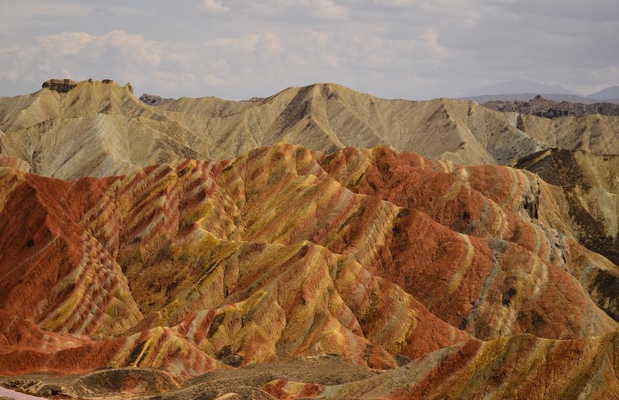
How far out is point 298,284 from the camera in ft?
300

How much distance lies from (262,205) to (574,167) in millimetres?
106557

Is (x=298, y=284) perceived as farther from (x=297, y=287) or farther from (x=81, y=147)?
(x=81, y=147)

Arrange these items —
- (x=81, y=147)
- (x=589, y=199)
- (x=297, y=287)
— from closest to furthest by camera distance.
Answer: (x=297, y=287), (x=589, y=199), (x=81, y=147)

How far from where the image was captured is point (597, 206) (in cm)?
16412

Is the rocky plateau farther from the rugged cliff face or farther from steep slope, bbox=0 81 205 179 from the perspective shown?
steep slope, bbox=0 81 205 179

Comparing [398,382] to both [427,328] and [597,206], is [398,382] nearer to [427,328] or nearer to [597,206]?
[427,328]

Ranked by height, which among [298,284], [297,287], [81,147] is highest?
[298,284]

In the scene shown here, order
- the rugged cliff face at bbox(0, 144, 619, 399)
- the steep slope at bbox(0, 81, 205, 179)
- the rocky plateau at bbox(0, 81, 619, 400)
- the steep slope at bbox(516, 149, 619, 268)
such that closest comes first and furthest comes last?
the rocky plateau at bbox(0, 81, 619, 400) < the rugged cliff face at bbox(0, 144, 619, 399) < the steep slope at bbox(516, 149, 619, 268) < the steep slope at bbox(0, 81, 205, 179)

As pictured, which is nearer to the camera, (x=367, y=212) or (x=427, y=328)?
(x=427, y=328)

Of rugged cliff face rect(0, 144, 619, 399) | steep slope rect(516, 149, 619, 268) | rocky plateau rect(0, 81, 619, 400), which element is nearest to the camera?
rocky plateau rect(0, 81, 619, 400)

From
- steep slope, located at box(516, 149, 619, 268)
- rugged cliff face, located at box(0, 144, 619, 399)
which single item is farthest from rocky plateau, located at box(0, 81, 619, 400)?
steep slope, located at box(516, 149, 619, 268)

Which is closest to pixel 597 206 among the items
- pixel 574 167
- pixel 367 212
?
pixel 574 167

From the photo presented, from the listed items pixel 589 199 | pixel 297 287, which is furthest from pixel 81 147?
pixel 589 199

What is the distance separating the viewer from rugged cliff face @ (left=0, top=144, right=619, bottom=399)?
64.7 meters
